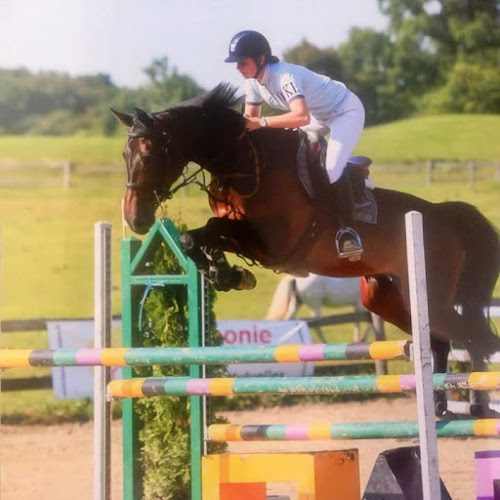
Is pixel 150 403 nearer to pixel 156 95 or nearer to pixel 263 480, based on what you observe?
pixel 263 480

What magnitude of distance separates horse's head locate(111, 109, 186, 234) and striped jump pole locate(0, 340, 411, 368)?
21.3 inches

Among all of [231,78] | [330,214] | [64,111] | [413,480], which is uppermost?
[64,111]

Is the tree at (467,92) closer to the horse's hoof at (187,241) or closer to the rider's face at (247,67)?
the rider's face at (247,67)

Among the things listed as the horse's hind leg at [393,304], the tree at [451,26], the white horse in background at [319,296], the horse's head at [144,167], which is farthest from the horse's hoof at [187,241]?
the white horse in background at [319,296]

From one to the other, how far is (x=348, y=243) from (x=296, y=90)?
547 millimetres

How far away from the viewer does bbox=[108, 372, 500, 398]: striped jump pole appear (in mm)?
2824

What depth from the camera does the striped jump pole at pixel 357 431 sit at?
2.84m

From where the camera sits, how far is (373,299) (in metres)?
3.89

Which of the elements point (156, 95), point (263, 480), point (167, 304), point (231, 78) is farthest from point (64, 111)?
point (263, 480)

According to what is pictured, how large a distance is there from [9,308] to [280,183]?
312 cm

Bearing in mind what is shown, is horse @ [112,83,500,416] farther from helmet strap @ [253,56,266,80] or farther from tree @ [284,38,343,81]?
tree @ [284,38,343,81]

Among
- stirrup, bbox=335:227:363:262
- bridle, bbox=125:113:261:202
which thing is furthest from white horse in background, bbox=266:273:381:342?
bridle, bbox=125:113:261:202

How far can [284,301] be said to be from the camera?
6367mm

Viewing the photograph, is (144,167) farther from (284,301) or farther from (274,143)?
(284,301)
